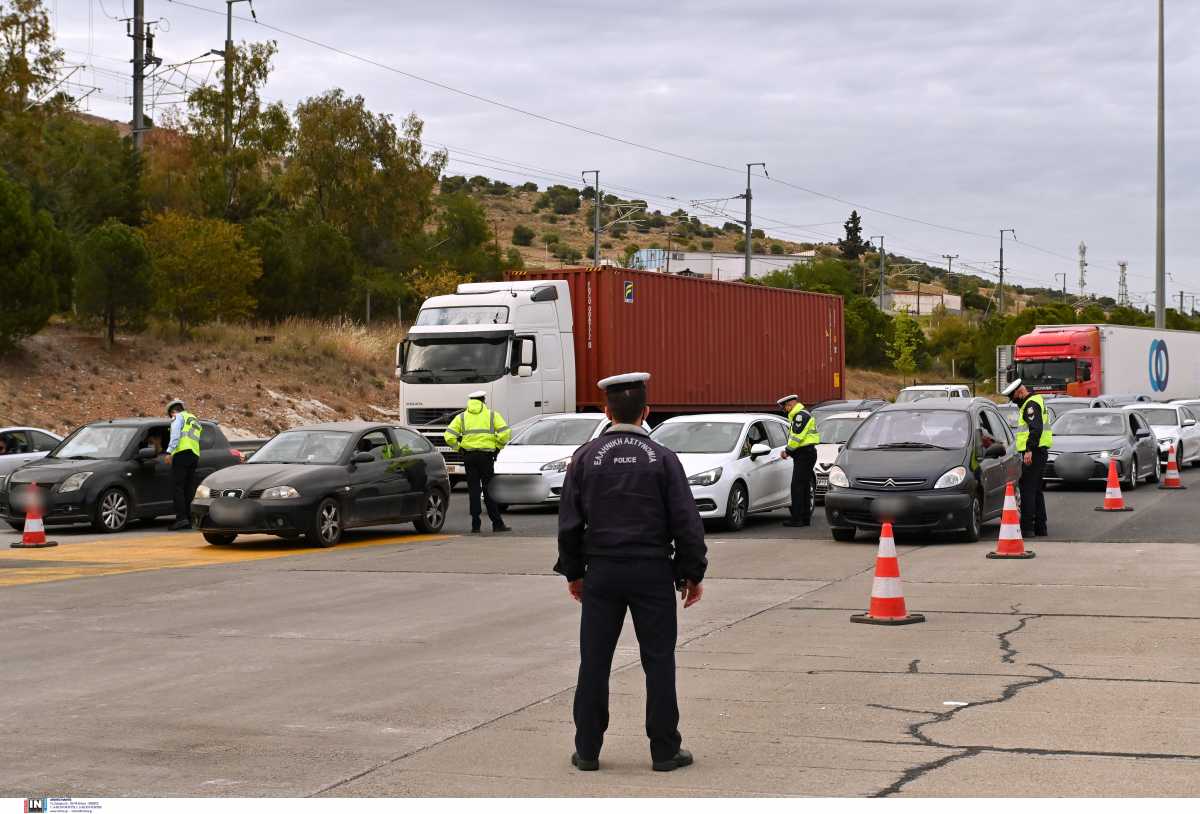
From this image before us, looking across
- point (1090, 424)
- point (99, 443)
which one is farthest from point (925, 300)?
point (99, 443)

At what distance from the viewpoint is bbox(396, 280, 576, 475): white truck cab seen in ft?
88.3

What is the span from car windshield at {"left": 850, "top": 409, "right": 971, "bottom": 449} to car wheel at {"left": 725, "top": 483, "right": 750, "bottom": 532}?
1979 millimetres

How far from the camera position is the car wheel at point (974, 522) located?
56.0 feet

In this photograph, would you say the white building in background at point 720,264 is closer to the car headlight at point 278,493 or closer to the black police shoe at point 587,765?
the car headlight at point 278,493

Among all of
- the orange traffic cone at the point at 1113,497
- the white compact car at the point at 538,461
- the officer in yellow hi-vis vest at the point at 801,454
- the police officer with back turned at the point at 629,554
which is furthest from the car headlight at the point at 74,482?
the police officer with back turned at the point at 629,554

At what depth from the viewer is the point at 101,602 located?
41.9 ft

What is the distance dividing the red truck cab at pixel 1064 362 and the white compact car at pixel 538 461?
78.9 ft

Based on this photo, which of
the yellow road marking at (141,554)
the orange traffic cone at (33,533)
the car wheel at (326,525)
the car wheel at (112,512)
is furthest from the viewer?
the car wheel at (112,512)

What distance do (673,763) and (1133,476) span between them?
853 inches

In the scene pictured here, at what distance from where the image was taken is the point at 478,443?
769 inches

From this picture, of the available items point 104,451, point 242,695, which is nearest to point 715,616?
point 242,695

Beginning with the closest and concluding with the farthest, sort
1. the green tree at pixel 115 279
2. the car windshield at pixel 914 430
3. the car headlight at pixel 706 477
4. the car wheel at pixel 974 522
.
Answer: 1. the car wheel at pixel 974 522
2. the car windshield at pixel 914 430
3. the car headlight at pixel 706 477
4. the green tree at pixel 115 279

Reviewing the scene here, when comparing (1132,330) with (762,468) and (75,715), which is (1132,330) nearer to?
(762,468)

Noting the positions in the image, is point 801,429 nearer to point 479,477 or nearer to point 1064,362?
point 479,477
